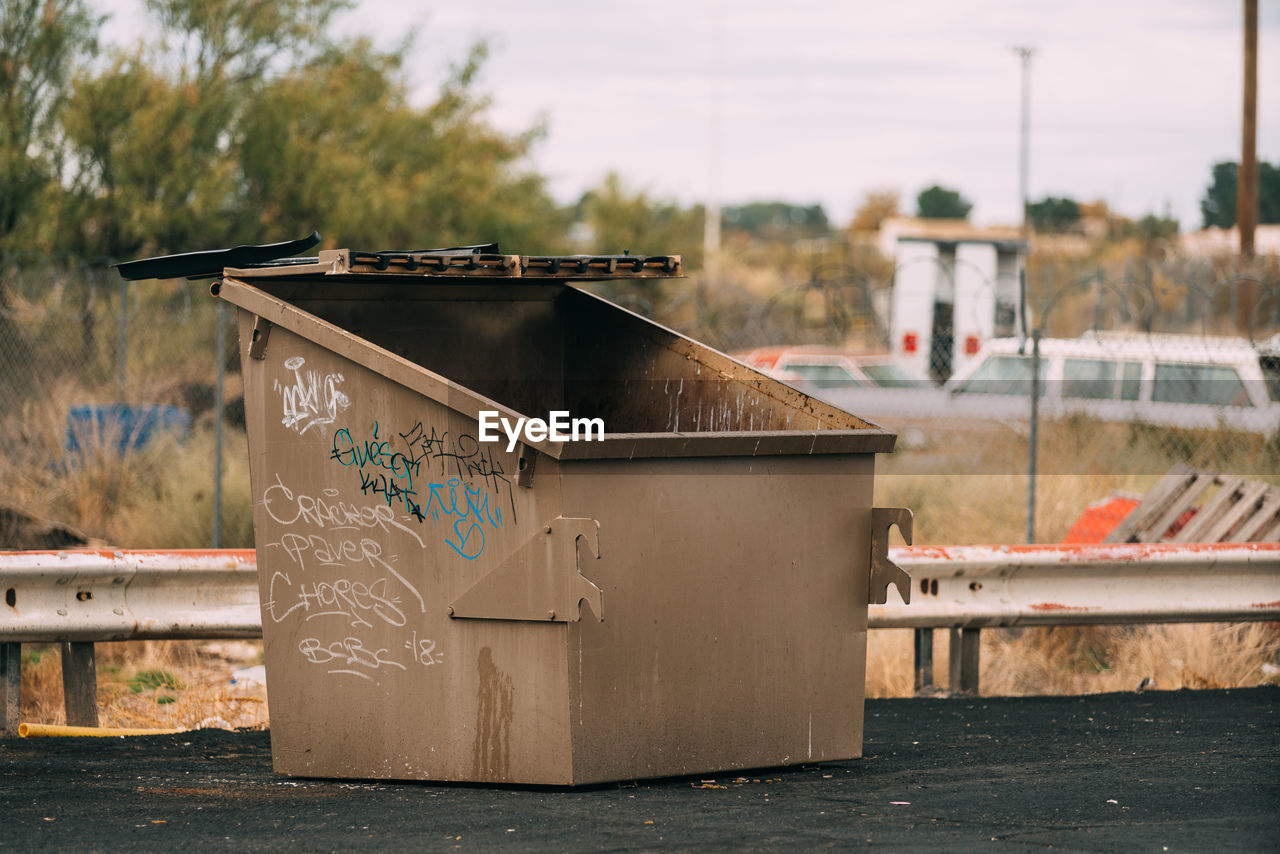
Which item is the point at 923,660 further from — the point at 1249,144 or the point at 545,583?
the point at 1249,144

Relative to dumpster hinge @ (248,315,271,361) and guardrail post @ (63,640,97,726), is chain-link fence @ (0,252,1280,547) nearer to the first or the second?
guardrail post @ (63,640,97,726)

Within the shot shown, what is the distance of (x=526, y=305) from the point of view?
6055 millimetres

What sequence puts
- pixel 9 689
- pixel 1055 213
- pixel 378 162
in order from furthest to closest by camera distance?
pixel 1055 213 → pixel 378 162 → pixel 9 689

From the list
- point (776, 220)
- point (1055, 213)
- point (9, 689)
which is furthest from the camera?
point (776, 220)

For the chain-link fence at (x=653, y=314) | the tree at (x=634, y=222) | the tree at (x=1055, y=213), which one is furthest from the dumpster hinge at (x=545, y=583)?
the tree at (x=1055, y=213)

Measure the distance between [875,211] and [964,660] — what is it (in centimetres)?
6741

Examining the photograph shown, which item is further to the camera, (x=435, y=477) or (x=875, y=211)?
(x=875, y=211)

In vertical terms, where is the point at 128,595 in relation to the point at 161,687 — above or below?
above

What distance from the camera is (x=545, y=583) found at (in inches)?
174

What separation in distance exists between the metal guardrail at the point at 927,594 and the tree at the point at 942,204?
69.6 meters

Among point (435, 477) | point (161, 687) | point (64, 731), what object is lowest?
point (161, 687)

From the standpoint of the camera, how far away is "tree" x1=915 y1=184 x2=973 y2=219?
7456 cm

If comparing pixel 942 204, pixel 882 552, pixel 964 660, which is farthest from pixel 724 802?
pixel 942 204

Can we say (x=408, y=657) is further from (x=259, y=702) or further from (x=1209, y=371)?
(x=1209, y=371)
